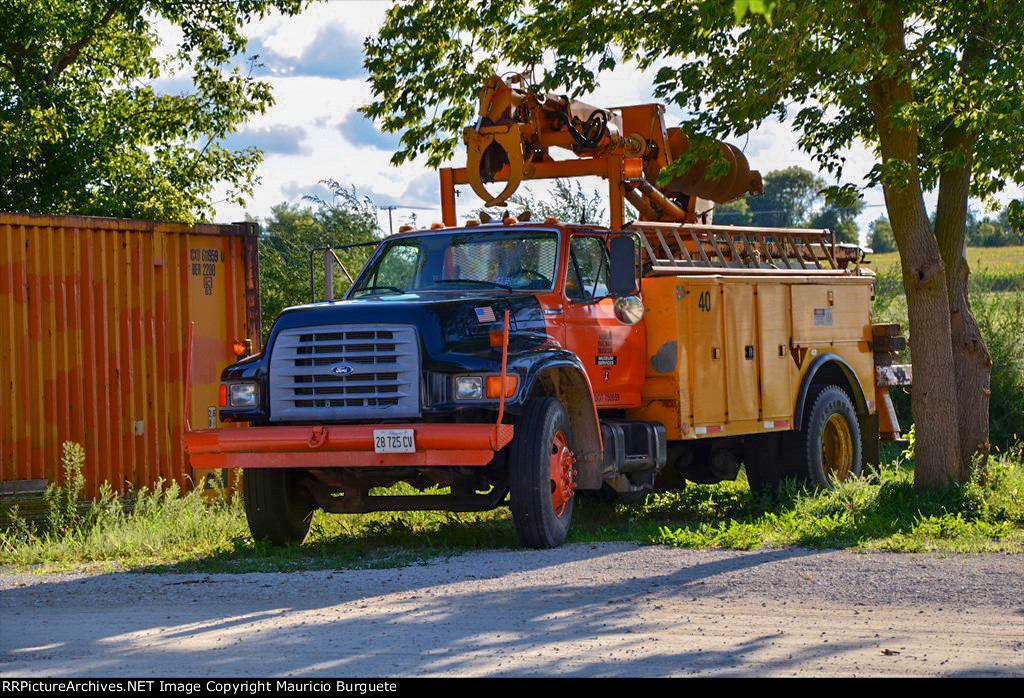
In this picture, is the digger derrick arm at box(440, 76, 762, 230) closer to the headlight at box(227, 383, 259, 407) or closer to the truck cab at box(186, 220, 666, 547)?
the truck cab at box(186, 220, 666, 547)

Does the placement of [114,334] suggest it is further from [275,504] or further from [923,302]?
[923,302]

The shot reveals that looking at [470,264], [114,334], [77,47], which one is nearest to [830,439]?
[470,264]

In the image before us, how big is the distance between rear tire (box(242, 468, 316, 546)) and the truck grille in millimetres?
746

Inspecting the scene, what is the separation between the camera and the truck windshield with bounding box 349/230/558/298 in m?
11.2

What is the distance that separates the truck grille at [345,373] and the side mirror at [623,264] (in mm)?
1925

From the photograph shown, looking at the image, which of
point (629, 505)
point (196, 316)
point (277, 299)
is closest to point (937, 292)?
point (629, 505)

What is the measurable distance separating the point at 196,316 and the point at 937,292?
6906 millimetres

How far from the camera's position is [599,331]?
11570 mm

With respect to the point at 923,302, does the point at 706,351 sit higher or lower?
lower

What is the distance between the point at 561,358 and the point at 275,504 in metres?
2.42

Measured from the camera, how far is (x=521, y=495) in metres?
10.1

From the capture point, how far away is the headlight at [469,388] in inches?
389

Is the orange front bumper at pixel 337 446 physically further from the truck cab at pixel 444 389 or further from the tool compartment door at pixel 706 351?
the tool compartment door at pixel 706 351

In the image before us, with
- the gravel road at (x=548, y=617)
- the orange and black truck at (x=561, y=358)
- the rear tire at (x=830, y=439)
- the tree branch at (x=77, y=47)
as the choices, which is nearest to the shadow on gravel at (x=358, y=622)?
the gravel road at (x=548, y=617)
